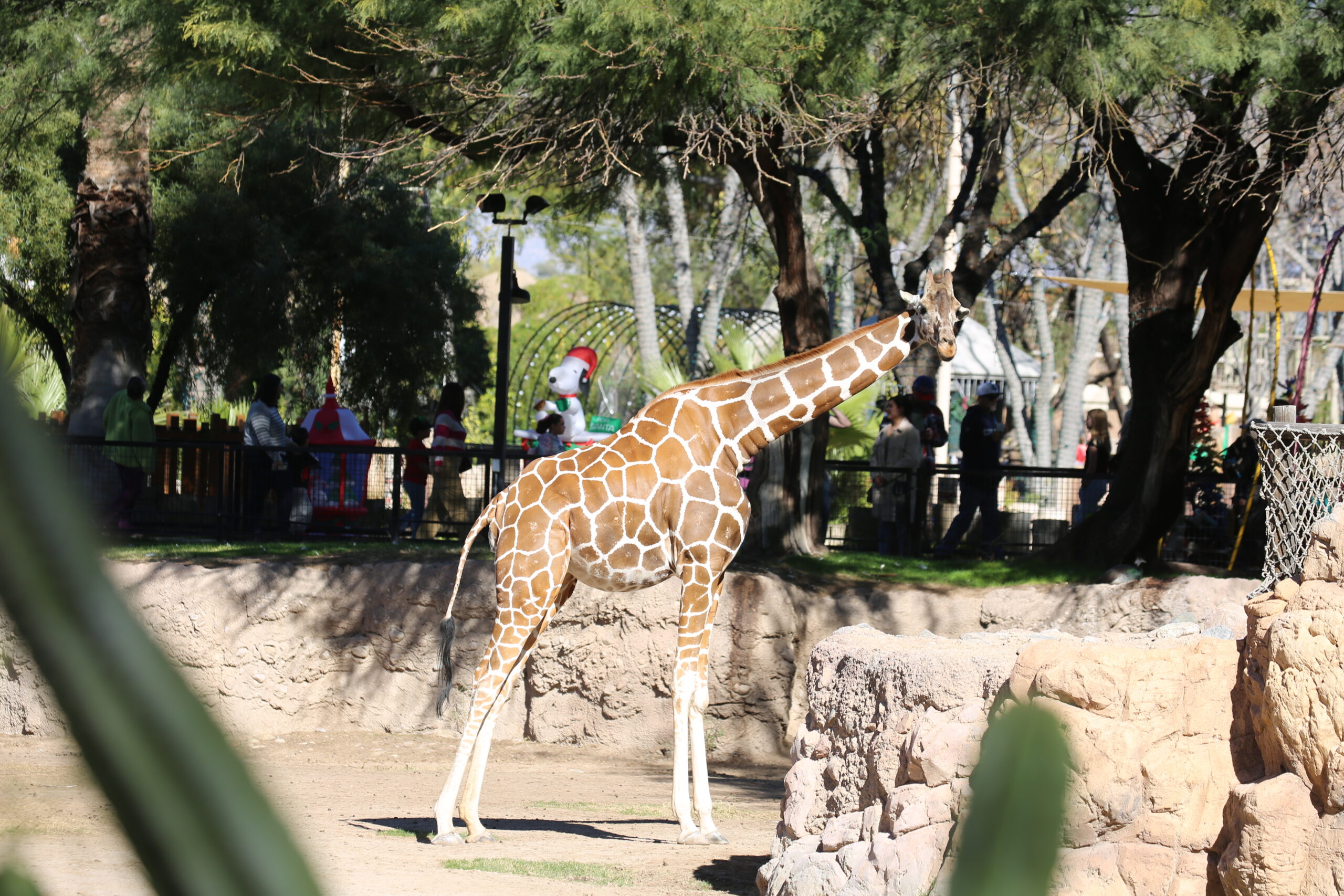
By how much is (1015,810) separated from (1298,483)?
24.0ft

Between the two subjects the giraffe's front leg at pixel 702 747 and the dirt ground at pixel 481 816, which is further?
the giraffe's front leg at pixel 702 747

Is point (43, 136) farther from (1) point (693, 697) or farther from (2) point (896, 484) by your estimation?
(1) point (693, 697)

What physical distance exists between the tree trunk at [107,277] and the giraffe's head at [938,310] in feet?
36.2

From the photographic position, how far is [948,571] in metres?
11.8

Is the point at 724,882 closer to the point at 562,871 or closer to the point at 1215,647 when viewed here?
the point at 562,871

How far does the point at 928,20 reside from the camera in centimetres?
1024

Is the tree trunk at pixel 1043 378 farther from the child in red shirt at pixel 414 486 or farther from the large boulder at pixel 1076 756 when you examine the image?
the large boulder at pixel 1076 756

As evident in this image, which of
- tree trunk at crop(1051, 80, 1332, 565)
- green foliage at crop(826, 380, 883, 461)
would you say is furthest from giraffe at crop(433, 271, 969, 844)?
green foliage at crop(826, 380, 883, 461)

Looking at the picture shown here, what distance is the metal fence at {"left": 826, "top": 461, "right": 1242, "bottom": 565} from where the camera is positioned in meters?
12.2

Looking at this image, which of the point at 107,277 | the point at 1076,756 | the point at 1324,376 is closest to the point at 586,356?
the point at 107,277

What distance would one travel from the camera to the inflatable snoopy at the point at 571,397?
47.0 feet

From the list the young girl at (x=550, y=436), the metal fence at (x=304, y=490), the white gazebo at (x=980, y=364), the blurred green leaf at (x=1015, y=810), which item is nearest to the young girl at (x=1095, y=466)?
the young girl at (x=550, y=436)

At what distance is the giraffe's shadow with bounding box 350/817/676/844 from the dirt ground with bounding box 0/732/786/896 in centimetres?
2

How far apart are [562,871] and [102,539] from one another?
20.8 feet
